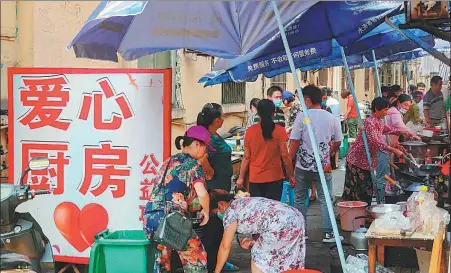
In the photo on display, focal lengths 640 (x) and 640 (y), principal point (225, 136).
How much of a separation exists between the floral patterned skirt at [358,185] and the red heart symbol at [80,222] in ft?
12.7

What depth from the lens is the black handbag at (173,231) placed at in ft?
16.3

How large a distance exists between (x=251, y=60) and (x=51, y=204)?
3.32 m

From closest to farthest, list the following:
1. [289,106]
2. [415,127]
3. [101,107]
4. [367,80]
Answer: [101,107] < [415,127] < [289,106] < [367,80]

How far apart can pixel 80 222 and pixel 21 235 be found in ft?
5.40

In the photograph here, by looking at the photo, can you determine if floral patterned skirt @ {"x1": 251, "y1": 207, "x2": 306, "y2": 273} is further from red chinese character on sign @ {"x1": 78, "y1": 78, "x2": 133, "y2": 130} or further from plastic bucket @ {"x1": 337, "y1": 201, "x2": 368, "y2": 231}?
plastic bucket @ {"x1": 337, "y1": 201, "x2": 368, "y2": 231}

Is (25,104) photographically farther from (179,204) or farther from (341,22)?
(341,22)

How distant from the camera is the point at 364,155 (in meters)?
8.45

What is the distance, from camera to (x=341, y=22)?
639cm

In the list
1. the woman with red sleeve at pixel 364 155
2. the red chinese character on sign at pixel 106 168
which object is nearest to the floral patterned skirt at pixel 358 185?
the woman with red sleeve at pixel 364 155

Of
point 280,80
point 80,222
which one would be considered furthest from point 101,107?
point 280,80

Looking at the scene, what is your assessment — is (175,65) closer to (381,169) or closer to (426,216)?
(381,169)

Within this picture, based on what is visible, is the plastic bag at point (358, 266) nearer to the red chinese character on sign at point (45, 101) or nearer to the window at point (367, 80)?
the red chinese character on sign at point (45, 101)

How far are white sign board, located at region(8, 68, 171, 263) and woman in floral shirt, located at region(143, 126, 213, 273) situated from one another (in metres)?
0.63

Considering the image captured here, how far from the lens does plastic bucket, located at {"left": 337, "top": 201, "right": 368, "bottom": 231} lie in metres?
8.05
